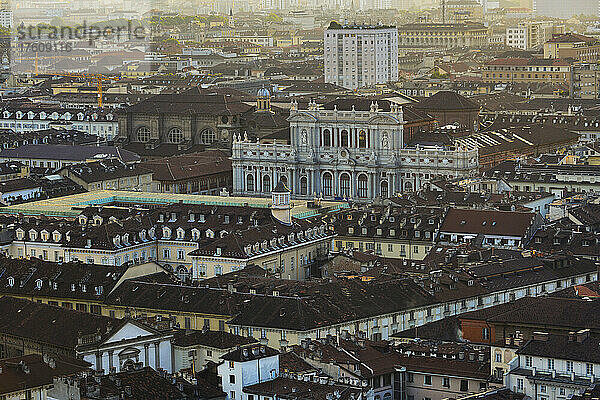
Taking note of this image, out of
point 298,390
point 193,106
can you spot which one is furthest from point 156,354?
point 193,106

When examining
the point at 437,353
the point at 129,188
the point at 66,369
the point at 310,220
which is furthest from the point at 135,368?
the point at 129,188

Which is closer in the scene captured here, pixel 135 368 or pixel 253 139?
pixel 135 368

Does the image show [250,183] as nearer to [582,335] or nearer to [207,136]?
[207,136]

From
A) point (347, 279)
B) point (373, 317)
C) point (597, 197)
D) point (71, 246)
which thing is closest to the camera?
point (373, 317)

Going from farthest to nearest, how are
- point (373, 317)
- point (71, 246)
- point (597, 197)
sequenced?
point (597, 197)
point (71, 246)
point (373, 317)

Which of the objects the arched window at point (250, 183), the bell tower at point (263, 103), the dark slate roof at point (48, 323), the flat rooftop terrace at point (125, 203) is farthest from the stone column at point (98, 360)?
the bell tower at point (263, 103)

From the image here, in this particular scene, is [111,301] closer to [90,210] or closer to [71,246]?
[71,246]
